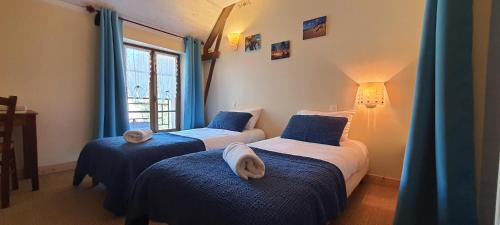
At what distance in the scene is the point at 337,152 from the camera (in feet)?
6.57

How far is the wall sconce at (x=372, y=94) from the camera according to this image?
97.6 inches

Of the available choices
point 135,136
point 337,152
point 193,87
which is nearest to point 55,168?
point 135,136

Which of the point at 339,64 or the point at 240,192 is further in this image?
the point at 339,64

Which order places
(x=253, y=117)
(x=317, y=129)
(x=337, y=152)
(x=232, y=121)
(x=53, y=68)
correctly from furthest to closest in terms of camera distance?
(x=253, y=117), (x=232, y=121), (x=53, y=68), (x=317, y=129), (x=337, y=152)

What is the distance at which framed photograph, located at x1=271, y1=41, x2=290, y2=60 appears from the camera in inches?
129

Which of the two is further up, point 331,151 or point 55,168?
point 331,151

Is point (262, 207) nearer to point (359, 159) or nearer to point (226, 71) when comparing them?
point (359, 159)

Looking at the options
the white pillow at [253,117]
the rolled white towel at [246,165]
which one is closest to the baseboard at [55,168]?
the white pillow at [253,117]

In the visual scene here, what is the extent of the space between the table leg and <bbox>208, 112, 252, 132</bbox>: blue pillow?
2.07m

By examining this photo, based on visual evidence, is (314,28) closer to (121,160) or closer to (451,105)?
(451,105)

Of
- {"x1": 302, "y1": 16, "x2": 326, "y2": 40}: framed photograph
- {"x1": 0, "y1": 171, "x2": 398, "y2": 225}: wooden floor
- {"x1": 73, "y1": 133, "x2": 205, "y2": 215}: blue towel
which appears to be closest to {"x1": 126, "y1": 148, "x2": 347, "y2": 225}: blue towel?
{"x1": 73, "y1": 133, "x2": 205, "y2": 215}: blue towel

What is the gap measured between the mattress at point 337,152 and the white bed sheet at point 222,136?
2.07 feet

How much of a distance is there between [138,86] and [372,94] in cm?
353

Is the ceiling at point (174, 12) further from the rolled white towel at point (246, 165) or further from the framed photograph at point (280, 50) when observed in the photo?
the rolled white towel at point (246, 165)
